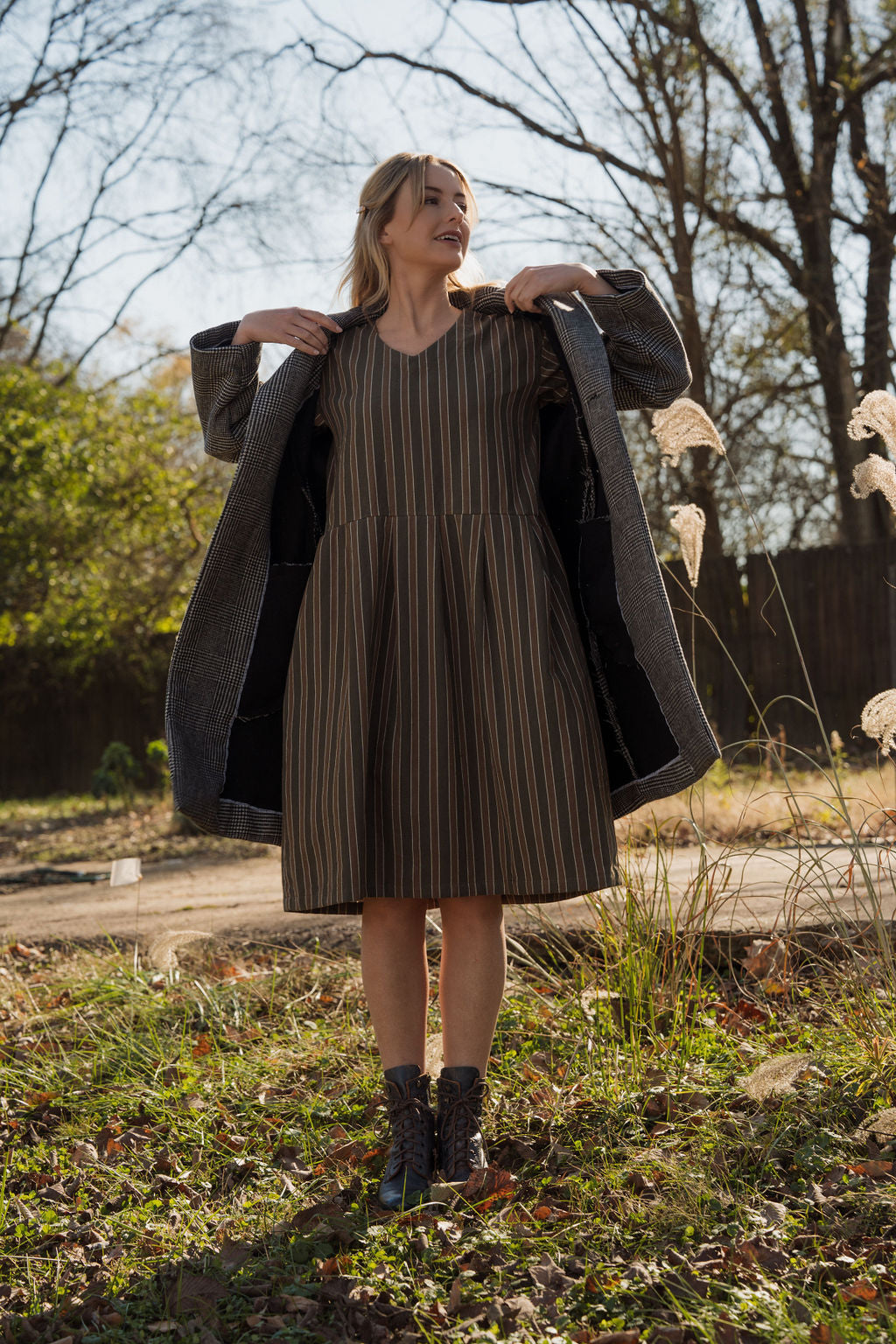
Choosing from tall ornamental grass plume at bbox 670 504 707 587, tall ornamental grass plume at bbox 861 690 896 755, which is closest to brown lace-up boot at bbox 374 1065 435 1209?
tall ornamental grass plume at bbox 861 690 896 755

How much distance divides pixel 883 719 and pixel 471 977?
2.53 ft

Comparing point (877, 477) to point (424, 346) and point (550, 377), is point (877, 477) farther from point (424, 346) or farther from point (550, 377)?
point (424, 346)

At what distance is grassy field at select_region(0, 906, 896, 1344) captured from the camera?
1375 millimetres

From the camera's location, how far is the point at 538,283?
1.89m

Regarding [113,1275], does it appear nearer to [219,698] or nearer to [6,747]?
[219,698]

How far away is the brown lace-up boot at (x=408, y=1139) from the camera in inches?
66.9

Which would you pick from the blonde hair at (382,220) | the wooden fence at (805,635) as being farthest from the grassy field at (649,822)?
the blonde hair at (382,220)

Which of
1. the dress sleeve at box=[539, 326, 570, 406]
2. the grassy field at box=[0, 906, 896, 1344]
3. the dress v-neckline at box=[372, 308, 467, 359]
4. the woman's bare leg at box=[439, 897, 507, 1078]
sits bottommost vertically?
the grassy field at box=[0, 906, 896, 1344]

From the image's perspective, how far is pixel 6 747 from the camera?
13016 millimetres

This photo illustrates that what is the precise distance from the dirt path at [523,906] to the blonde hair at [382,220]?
1.19 m

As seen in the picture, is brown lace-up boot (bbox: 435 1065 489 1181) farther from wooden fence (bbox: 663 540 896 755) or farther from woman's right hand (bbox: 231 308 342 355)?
wooden fence (bbox: 663 540 896 755)

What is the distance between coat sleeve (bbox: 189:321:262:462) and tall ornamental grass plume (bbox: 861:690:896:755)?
1.21 m

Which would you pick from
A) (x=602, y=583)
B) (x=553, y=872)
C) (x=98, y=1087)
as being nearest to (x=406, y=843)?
(x=553, y=872)

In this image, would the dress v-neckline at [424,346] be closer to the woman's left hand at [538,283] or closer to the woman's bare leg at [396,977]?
the woman's left hand at [538,283]
